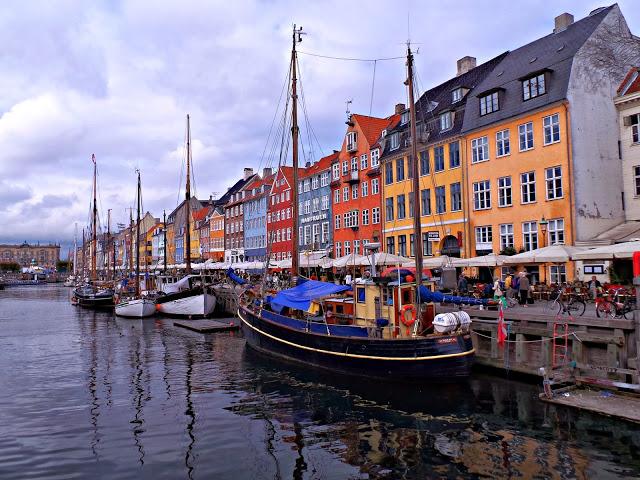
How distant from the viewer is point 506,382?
57.3 feet

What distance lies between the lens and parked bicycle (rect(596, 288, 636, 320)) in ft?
58.6

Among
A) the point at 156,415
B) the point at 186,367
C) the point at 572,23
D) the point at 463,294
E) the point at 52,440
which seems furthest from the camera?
the point at 572,23

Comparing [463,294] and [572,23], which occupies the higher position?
[572,23]

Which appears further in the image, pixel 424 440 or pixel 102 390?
pixel 102 390

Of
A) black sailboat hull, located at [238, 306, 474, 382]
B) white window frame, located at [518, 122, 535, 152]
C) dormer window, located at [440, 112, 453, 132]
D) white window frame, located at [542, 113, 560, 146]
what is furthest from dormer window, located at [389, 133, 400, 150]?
black sailboat hull, located at [238, 306, 474, 382]

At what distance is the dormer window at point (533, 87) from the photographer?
3198 centimetres

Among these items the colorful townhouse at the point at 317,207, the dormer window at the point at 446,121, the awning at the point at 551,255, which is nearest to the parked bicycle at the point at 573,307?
the awning at the point at 551,255

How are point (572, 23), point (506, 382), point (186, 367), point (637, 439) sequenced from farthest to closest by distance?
point (572, 23)
point (186, 367)
point (506, 382)
point (637, 439)

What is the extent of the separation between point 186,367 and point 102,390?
14.8 ft

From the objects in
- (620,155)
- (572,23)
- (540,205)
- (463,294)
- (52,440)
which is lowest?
(52,440)

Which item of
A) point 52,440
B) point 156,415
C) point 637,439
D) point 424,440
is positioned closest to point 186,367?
point 156,415

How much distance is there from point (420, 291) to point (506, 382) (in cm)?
421

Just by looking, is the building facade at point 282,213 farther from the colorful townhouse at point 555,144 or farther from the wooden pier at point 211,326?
the colorful townhouse at point 555,144

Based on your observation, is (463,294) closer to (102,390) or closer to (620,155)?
(620,155)
